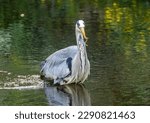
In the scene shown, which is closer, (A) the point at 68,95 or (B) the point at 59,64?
(A) the point at 68,95

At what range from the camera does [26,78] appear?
12055mm

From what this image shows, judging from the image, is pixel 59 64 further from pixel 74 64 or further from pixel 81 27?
pixel 81 27

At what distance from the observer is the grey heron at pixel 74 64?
37.8 ft

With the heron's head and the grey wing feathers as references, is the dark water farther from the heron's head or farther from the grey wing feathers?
the heron's head

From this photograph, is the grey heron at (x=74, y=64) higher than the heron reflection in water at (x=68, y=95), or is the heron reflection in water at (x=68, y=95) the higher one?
the grey heron at (x=74, y=64)

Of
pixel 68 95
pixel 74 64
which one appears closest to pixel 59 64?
pixel 74 64

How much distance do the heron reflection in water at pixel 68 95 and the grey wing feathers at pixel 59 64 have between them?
0.27 meters

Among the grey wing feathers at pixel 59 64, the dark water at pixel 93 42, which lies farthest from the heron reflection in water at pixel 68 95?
the grey wing feathers at pixel 59 64

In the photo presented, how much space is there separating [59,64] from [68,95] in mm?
1041

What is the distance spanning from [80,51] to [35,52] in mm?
3210

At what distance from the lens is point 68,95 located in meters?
11.0

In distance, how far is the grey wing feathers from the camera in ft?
38.4

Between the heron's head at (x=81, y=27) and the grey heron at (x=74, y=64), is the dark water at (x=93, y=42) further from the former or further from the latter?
the heron's head at (x=81, y=27)

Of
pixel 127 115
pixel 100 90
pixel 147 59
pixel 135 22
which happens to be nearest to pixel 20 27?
pixel 135 22
